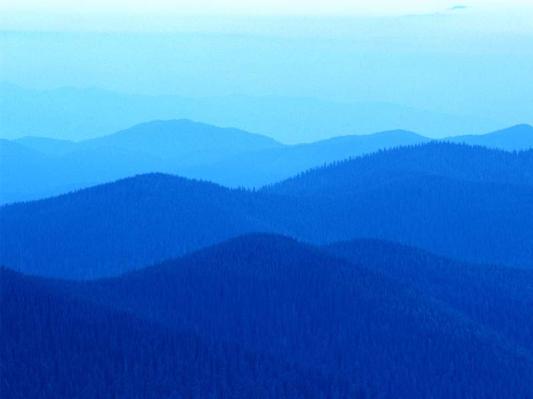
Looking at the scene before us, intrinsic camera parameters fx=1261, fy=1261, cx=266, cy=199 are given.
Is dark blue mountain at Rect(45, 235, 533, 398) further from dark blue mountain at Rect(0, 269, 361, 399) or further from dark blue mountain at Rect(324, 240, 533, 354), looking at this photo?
dark blue mountain at Rect(324, 240, 533, 354)

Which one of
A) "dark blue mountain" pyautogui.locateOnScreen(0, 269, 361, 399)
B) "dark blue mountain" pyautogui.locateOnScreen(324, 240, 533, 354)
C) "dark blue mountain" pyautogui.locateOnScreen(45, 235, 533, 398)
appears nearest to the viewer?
"dark blue mountain" pyautogui.locateOnScreen(0, 269, 361, 399)

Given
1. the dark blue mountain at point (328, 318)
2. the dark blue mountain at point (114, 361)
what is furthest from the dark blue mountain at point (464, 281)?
the dark blue mountain at point (114, 361)

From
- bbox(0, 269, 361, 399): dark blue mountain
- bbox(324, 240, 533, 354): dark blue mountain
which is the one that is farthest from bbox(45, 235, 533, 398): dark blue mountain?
bbox(324, 240, 533, 354): dark blue mountain

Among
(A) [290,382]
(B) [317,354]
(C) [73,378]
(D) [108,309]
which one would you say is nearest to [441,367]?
(B) [317,354]

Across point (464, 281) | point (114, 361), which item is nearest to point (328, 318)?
point (464, 281)

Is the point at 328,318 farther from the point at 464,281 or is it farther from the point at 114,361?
the point at 114,361

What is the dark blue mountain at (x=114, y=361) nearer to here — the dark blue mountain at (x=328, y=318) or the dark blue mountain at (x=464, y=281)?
the dark blue mountain at (x=328, y=318)

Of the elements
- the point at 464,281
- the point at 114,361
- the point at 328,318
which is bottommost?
the point at 464,281
